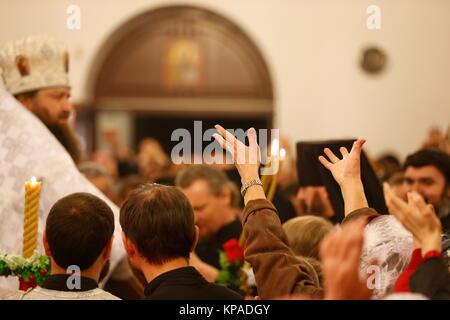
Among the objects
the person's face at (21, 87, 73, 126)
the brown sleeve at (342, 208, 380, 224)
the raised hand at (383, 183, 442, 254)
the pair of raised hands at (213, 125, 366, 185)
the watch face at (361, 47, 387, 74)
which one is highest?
the watch face at (361, 47, 387, 74)

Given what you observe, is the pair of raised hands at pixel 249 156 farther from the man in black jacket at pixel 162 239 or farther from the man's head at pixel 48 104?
the man's head at pixel 48 104

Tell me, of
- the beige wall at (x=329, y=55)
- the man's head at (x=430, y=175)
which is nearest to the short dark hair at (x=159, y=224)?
the man's head at (x=430, y=175)

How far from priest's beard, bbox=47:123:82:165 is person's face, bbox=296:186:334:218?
1.10m

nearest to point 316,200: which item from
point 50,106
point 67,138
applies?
point 67,138

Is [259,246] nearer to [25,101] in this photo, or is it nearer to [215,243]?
[25,101]

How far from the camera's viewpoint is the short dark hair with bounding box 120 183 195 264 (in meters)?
1.90

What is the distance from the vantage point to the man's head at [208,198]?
383cm

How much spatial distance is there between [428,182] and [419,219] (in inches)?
94.6

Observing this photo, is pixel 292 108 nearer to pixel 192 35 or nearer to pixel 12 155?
pixel 192 35

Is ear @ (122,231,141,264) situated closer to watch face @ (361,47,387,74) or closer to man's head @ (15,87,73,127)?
man's head @ (15,87,73,127)

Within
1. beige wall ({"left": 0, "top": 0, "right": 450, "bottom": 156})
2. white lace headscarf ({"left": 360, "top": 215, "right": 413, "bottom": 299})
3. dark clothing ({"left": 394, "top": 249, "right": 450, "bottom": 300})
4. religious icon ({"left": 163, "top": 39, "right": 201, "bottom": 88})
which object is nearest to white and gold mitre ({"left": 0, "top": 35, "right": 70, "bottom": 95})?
white lace headscarf ({"left": 360, "top": 215, "right": 413, "bottom": 299})

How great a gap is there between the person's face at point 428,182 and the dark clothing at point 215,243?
3.21 feet

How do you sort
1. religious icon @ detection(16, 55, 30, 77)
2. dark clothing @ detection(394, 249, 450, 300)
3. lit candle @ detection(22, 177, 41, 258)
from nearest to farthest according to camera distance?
dark clothing @ detection(394, 249, 450, 300) → lit candle @ detection(22, 177, 41, 258) → religious icon @ detection(16, 55, 30, 77)

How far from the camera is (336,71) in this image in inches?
404
